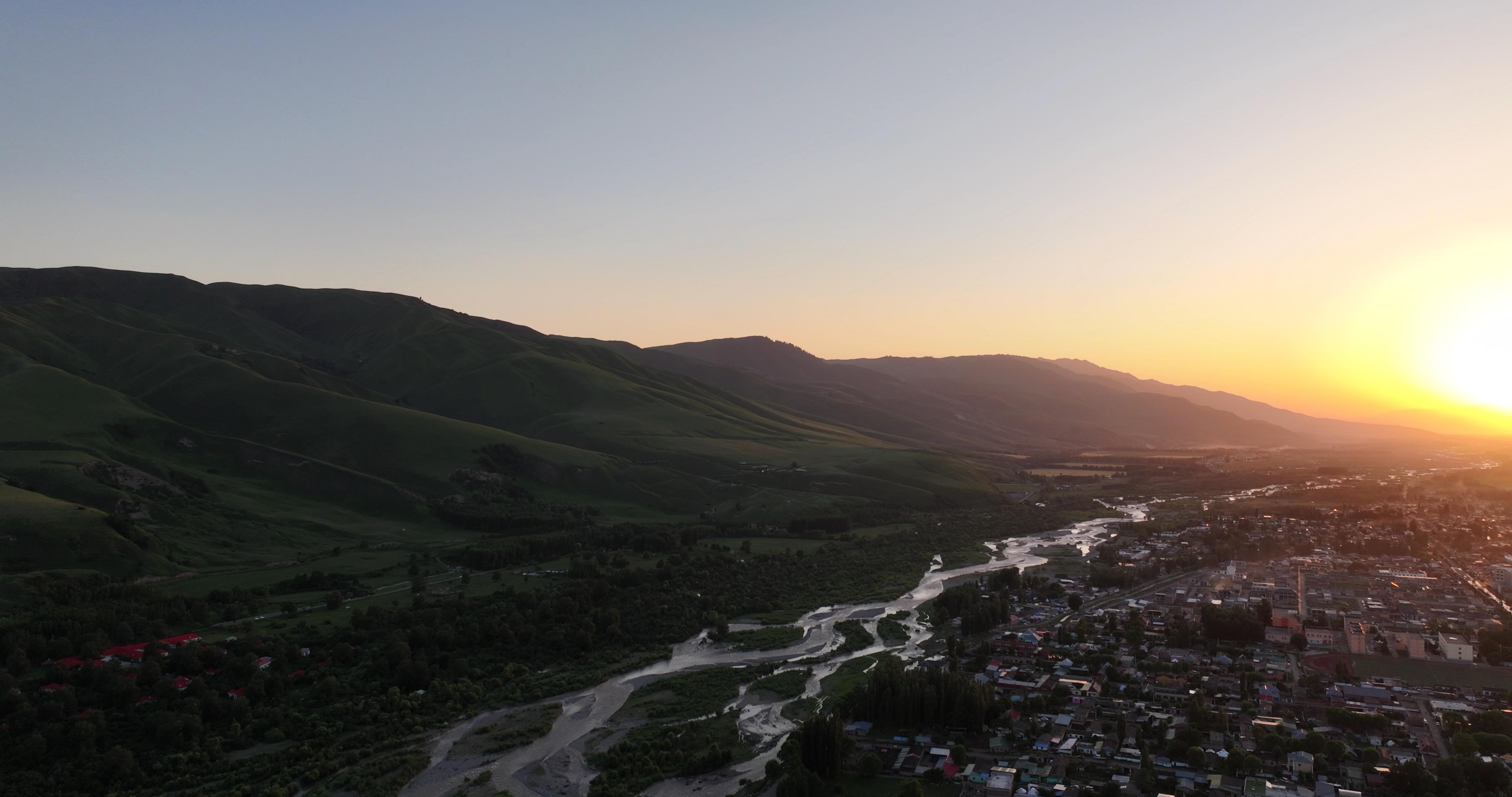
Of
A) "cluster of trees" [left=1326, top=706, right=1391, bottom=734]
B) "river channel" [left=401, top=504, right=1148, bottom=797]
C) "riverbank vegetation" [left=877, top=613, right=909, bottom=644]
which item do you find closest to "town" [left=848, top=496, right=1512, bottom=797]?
"cluster of trees" [left=1326, top=706, right=1391, bottom=734]

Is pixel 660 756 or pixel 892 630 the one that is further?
pixel 892 630

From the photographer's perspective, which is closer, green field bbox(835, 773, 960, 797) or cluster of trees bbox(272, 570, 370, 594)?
green field bbox(835, 773, 960, 797)

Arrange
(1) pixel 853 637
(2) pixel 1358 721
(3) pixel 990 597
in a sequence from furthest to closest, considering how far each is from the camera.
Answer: (3) pixel 990 597 → (1) pixel 853 637 → (2) pixel 1358 721

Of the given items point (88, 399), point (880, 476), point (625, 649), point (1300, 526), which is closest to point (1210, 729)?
point (625, 649)

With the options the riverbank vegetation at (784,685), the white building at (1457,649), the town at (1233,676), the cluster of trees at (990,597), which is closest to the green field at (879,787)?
the town at (1233,676)

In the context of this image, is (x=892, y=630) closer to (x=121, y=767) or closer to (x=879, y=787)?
(x=879, y=787)

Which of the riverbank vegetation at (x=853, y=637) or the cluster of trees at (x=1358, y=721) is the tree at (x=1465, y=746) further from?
the riverbank vegetation at (x=853, y=637)

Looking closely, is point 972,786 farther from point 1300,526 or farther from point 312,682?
point 1300,526

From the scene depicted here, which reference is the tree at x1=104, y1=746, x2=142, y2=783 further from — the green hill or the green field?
the green hill

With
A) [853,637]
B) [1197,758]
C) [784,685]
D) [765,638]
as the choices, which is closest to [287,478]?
[765,638]

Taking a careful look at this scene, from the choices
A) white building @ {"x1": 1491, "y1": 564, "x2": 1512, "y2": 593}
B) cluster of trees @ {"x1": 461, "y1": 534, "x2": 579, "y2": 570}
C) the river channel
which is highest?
cluster of trees @ {"x1": 461, "y1": 534, "x2": 579, "y2": 570}
